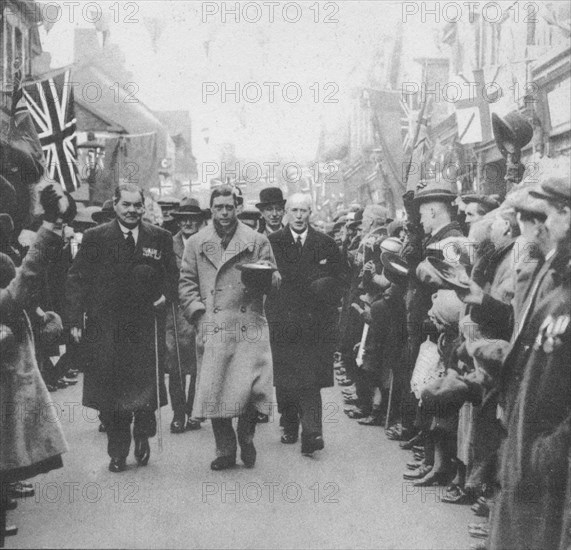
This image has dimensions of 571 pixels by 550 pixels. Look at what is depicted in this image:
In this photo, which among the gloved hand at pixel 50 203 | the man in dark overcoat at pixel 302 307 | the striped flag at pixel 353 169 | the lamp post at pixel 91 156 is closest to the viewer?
the gloved hand at pixel 50 203

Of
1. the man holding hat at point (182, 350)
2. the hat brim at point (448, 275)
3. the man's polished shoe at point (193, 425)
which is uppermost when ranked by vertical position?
the hat brim at point (448, 275)

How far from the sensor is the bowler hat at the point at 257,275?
6.98 meters

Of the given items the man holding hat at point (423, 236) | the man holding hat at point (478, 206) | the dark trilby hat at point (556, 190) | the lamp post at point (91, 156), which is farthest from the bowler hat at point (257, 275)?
Result: the lamp post at point (91, 156)

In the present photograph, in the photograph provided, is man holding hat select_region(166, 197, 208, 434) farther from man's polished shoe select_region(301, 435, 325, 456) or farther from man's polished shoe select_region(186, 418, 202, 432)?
man's polished shoe select_region(301, 435, 325, 456)

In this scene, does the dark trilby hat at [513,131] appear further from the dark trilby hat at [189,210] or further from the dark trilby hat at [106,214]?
the dark trilby hat at [106,214]

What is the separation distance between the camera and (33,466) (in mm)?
5418

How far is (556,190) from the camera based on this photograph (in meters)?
3.95

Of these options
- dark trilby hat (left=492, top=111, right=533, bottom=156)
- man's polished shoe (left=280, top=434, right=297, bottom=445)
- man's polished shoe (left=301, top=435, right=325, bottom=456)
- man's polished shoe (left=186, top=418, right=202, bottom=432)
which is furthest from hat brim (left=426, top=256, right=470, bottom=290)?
man's polished shoe (left=186, top=418, right=202, bottom=432)

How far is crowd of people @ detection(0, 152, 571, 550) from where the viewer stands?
13.0 feet

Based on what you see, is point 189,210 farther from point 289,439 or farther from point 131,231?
point 289,439

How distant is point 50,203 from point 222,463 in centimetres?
298

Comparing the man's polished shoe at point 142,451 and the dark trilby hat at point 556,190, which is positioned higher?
the dark trilby hat at point 556,190

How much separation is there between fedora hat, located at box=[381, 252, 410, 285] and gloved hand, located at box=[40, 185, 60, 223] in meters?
3.39

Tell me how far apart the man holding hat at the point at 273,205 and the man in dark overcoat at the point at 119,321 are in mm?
2075
